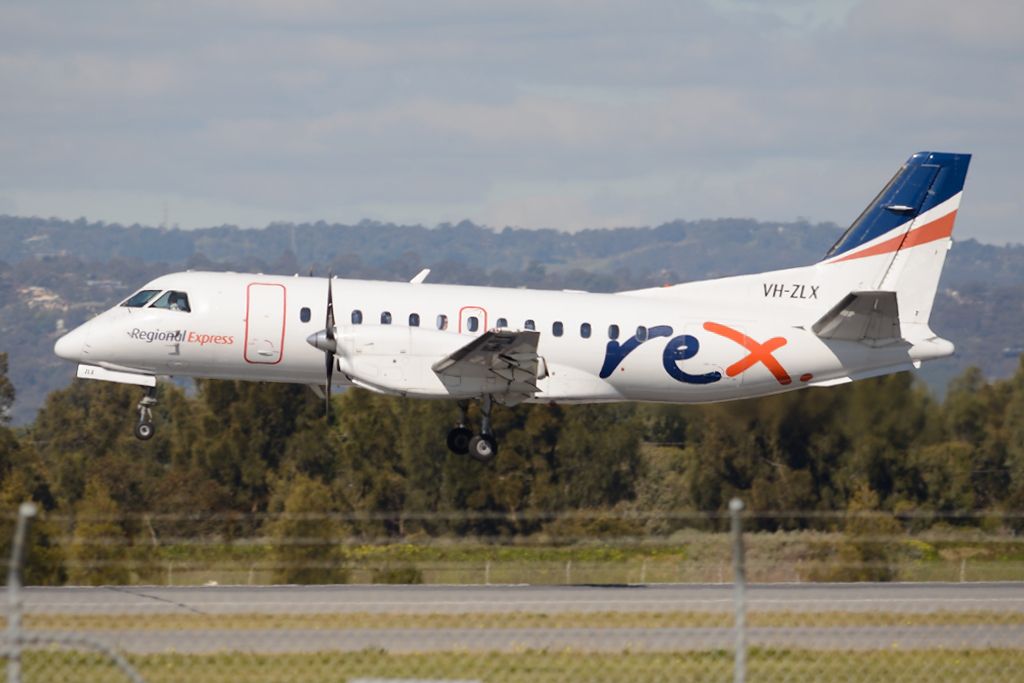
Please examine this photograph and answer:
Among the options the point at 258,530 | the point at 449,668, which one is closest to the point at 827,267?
the point at 449,668

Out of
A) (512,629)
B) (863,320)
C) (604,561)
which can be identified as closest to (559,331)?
(863,320)

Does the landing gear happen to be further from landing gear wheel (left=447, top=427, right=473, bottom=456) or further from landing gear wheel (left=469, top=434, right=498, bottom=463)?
landing gear wheel (left=469, top=434, right=498, bottom=463)

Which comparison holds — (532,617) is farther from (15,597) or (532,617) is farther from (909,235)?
(909,235)

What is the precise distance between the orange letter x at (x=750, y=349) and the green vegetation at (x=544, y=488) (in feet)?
9.39

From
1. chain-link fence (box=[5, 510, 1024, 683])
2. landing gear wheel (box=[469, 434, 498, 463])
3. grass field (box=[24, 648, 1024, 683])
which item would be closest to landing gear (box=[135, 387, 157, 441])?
chain-link fence (box=[5, 510, 1024, 683])

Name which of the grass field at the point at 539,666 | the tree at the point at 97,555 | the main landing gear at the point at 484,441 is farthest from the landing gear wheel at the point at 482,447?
the grass field at the point at 539,666

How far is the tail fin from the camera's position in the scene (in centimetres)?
3042

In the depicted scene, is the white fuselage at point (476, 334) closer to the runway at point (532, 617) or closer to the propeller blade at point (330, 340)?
the propeller blade at point (330, 340)

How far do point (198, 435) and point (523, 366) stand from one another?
31919mm

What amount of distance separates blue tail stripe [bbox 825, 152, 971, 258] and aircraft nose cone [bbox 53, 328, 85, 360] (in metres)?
14.8

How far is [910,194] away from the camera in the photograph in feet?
101

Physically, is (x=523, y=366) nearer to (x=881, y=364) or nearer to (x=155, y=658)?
(x=881, y=364)

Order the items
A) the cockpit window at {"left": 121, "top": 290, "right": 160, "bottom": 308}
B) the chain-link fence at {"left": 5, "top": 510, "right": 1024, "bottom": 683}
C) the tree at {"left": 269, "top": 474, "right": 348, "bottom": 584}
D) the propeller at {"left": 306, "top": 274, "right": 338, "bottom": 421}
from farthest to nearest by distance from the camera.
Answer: the cockpit window at {"left": 121, "top": 290, "right": 160, "bottom": 308} < the propeller at {"left": 306, "top": 274, "right": 338, "bottom": 421} < the tree at {"left": 269, "top": 474, "right": 348, "bottom": 584} < the chain-link fence at {"left": 5, "top": 510, "right": 1024, "bottom": 683}

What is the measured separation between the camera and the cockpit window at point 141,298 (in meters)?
28.5
